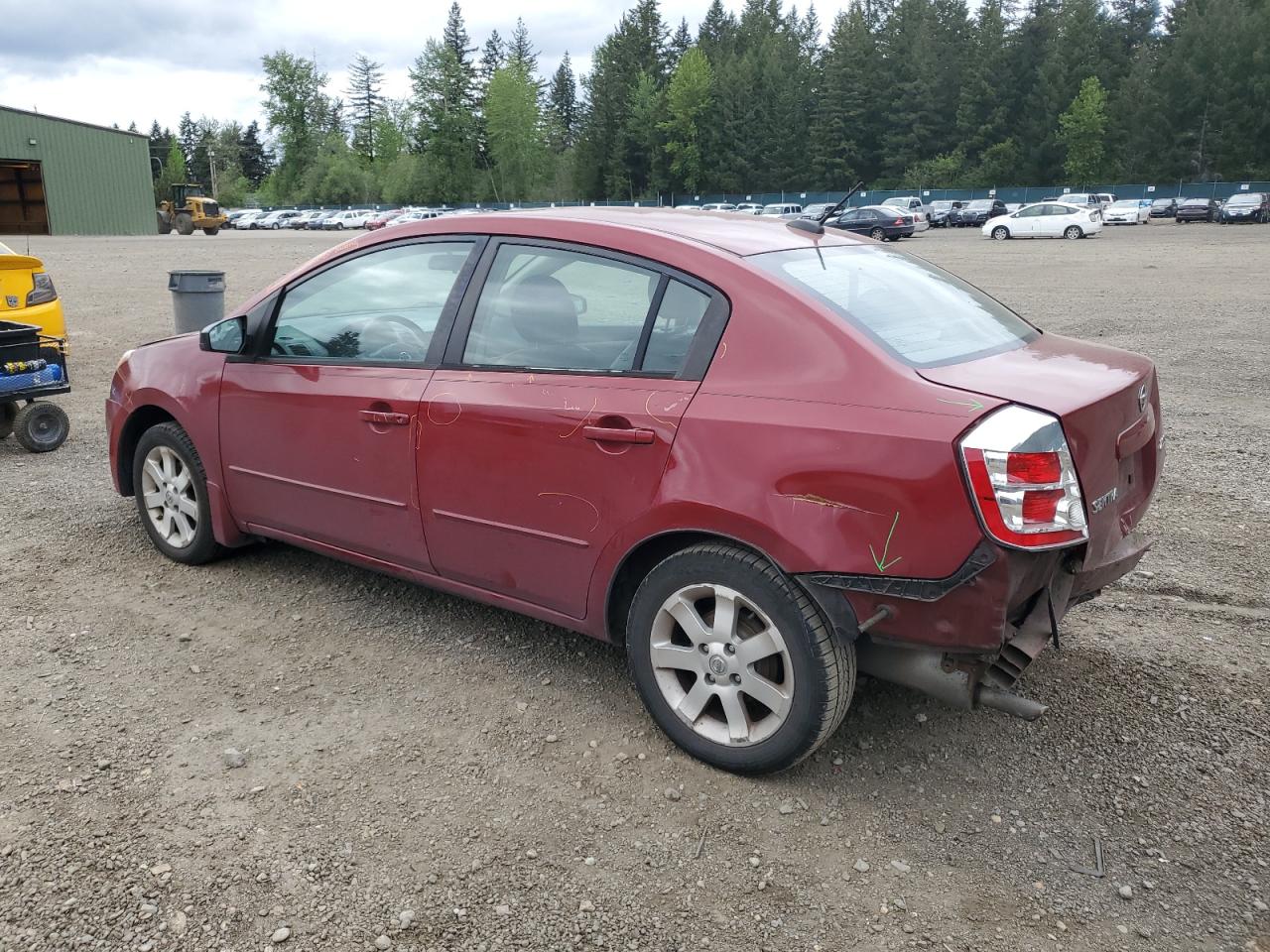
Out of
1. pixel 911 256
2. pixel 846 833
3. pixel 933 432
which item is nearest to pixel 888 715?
pixel 846 833

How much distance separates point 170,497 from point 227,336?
95cm

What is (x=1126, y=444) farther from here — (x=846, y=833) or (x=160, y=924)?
Result: (x=160, y=924)

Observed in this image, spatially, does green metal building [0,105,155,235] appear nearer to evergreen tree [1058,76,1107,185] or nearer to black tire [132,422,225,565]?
black tire [132,422,225,565]

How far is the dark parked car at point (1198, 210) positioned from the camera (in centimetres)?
5091

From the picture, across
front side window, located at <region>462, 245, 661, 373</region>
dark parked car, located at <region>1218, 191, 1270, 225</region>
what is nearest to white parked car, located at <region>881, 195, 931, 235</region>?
dark parked car, located at <region>1218, 191, 1270, 225</region>

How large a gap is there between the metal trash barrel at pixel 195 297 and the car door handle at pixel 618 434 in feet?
29.7

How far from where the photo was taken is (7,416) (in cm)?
767

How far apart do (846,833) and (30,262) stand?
8.42 metres

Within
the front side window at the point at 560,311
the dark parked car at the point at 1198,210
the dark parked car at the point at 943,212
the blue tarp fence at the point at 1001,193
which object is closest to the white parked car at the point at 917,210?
the dark parked car at the point at 943,212

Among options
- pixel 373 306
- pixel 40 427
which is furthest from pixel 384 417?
pixel 40 427

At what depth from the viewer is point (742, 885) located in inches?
109

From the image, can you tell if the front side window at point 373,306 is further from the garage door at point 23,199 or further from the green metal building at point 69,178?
the garage door at point 23,199

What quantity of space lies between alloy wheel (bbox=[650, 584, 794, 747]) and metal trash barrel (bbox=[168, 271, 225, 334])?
367 inches

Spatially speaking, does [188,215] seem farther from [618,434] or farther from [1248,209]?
[618,434]
